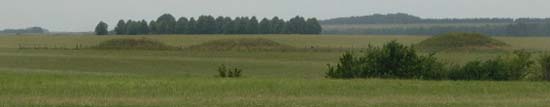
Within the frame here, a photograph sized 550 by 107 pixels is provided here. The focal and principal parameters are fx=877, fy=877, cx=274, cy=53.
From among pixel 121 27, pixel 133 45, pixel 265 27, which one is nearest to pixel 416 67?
pixel 133 45

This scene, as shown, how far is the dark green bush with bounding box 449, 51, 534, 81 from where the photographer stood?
32156 millimetres

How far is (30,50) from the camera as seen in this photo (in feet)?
258

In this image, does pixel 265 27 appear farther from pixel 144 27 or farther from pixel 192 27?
pixel 144 27

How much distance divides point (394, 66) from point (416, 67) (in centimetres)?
81

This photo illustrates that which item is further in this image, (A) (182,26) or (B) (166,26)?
(B) (166,26)

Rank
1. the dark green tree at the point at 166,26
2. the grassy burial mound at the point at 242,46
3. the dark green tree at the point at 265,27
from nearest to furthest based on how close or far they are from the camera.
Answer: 1. the grassy burial mound at the point at 242,46
2. the dark green tree at the point at 166,26
3. the dark green tree at the point at 265,27

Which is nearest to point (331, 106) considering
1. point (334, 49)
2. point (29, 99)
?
point (29, 99)

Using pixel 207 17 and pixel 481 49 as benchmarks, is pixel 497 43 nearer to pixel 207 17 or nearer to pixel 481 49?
A: pixel 481 49

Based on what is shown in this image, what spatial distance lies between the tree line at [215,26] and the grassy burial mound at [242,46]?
5142 cm

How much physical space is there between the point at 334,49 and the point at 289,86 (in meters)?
51.9

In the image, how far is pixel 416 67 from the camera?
32.3 meters

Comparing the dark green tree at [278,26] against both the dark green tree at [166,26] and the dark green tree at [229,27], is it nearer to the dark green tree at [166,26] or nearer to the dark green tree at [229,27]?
the dark green tree at [229,27]

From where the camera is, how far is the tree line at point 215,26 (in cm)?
13738

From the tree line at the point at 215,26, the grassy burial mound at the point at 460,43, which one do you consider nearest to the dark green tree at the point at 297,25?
the tree line at the point at 215,26
